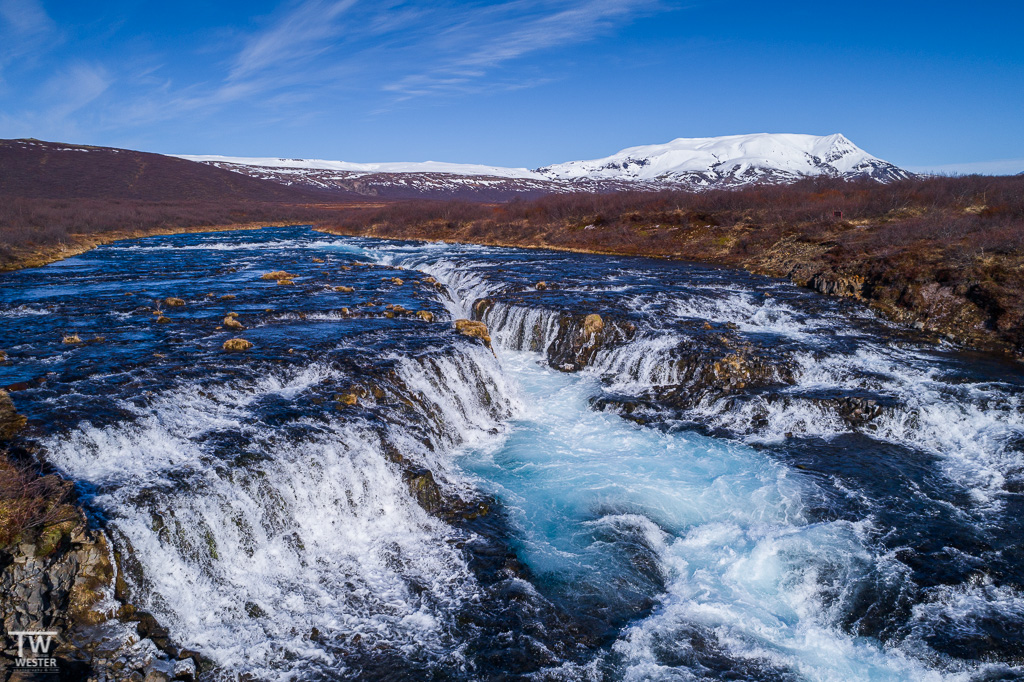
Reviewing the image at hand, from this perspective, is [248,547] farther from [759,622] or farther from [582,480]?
[759,622]

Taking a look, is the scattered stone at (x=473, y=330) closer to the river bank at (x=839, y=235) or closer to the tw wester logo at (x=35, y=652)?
the tw wester logo at (x=35, y=652)

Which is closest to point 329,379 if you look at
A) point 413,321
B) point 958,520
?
point 413,321

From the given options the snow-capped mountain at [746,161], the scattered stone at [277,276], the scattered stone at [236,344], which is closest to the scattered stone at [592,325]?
the scattered stone at [236,344]

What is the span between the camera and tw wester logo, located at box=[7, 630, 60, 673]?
573 centimetres

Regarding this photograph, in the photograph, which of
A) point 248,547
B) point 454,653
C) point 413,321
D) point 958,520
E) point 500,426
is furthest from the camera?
point 413,321

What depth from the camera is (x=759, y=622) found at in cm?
767

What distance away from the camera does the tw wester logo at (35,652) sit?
18.8 feet

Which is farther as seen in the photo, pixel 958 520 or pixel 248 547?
pixel 958 520

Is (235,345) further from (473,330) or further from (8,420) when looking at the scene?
(473,330)

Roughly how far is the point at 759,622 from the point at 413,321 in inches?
540

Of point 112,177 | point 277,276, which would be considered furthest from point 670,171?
point 277,276

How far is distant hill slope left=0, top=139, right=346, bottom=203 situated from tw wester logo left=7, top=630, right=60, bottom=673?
96.0 metres

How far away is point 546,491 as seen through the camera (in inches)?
437

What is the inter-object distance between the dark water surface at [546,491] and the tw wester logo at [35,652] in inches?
41.2
